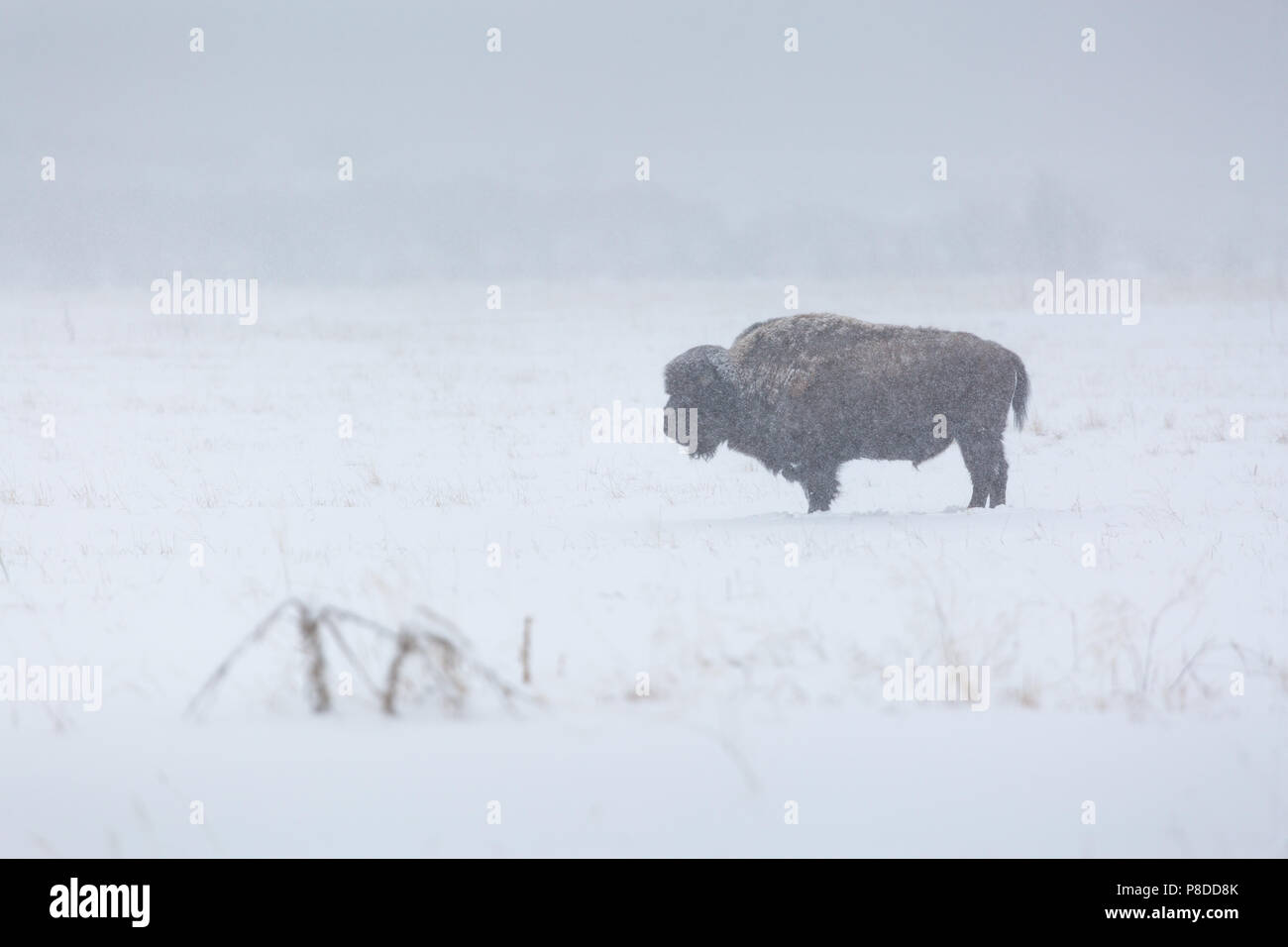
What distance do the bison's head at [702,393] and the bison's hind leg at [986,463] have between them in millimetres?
1966

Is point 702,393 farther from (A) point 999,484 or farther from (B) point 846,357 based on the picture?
(A) point 999,484

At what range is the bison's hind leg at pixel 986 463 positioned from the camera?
10.8 meters

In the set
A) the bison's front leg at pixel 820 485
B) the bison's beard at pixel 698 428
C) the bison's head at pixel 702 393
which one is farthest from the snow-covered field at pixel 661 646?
the bison's head at pixel 702 393

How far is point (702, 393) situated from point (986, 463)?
2447mm

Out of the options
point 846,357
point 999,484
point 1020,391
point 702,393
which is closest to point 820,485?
point 846,357

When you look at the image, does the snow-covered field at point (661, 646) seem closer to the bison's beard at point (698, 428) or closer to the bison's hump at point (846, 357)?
the bison's beard at point (698, 428)

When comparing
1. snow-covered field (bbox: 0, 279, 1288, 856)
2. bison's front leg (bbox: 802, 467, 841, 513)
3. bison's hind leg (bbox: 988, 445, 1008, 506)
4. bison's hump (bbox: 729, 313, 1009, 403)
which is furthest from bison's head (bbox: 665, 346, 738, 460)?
bison's hind leg (bbox: 988, 445, 1008, 506)

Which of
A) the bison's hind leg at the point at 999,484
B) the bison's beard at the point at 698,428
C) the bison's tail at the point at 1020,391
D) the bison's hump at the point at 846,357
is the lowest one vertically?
the bison's hind leg at the point at 999,484

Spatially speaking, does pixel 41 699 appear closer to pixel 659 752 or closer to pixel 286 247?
pixel 659 752

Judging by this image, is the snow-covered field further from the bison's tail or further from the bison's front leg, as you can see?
the bison's tail

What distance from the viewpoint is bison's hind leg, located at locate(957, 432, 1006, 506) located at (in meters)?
10.8

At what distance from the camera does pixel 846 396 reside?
35.1 ft

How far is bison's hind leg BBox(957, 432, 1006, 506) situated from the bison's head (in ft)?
6.45

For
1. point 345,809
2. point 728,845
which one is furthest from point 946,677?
point 345,809
